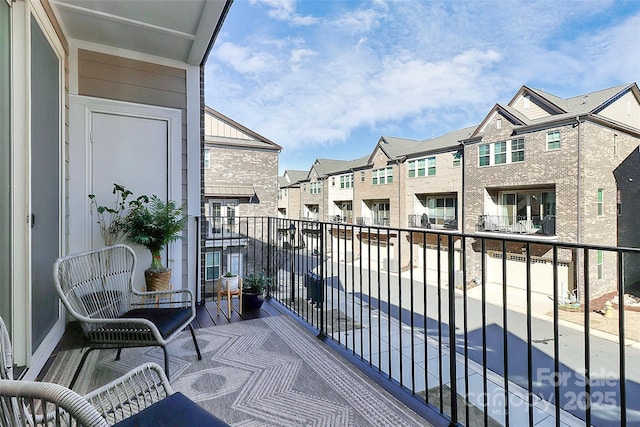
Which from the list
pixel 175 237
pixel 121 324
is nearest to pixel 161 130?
pixel 175 237

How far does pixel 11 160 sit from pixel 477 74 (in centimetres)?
2614

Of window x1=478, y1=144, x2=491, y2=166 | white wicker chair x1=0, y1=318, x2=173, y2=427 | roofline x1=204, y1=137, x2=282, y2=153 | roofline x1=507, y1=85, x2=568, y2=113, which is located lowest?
white wicker chair x1=0, y1=318, x2=173, y2=427

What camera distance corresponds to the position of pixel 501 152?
519 inches

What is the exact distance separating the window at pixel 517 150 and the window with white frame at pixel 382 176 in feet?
19.7

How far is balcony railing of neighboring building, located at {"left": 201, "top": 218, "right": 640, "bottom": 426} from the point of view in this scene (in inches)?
50.9

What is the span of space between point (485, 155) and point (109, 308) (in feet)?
47.9

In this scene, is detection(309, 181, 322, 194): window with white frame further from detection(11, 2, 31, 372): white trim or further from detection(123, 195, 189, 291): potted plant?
detection(11, 2, 31, 372): white trim

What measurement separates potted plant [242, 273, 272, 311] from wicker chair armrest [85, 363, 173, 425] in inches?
77.7

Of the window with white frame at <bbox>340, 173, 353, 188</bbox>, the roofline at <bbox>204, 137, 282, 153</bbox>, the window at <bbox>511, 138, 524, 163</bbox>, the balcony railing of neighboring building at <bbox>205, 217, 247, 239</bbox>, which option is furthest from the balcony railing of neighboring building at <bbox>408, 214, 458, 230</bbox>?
the balcony railing of neighboring building at <bbox>205, 217, 247, 239</bbox>

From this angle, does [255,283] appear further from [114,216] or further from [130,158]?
[130,158]

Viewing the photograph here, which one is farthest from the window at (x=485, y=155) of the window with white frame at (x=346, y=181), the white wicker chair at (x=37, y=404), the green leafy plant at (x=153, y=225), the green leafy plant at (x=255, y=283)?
the white wicker chair at (x=37, y=404)

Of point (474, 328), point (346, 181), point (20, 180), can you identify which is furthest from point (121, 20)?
point (346, 181)

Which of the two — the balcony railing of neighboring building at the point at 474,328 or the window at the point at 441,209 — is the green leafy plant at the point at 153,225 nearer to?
the balcony railing of neighboring building at the point at 474,328

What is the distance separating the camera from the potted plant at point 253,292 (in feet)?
10.5
